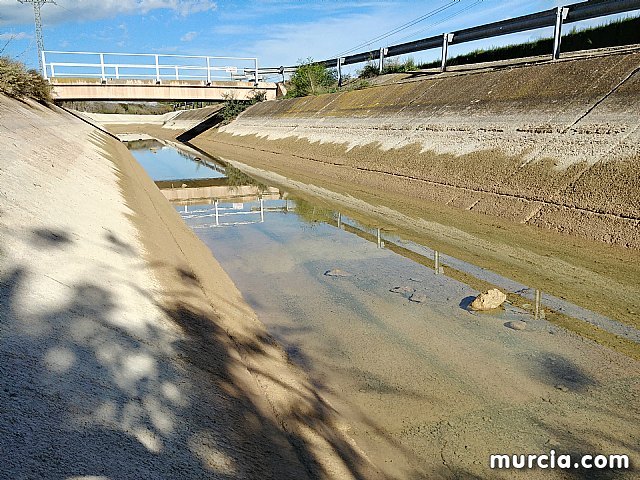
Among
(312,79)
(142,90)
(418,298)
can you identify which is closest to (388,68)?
(312,79)

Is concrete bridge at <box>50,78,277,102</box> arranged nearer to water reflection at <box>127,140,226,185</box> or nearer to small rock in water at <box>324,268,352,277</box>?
water reflection at <box>127,140,226,185</box>

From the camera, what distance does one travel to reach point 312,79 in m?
32.4

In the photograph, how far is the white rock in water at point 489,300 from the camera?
545cm

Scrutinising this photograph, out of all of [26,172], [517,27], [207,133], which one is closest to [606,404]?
[26,172]

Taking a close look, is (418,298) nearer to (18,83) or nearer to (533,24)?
(533,24)

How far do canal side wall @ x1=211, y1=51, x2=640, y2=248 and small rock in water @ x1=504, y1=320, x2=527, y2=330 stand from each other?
308 centimetres

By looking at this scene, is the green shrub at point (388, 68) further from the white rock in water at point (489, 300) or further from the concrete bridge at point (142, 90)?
the white rock in water at point (489, 300)

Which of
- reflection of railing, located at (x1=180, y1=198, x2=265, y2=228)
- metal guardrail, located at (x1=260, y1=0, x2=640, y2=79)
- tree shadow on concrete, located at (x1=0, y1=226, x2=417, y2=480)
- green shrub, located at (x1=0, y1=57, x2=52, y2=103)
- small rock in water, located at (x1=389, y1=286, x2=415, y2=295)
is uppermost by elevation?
metal guardrail, located at (x1=260, y1=0, x2=640, y2=79)

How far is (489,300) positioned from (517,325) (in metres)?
0.51

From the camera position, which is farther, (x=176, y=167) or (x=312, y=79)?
(x=312, y=79)

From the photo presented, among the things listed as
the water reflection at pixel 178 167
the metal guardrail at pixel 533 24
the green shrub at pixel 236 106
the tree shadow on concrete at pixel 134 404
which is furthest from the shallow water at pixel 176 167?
the tree shadow on concrete at pixel 134 404

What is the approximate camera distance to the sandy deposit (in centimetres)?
217

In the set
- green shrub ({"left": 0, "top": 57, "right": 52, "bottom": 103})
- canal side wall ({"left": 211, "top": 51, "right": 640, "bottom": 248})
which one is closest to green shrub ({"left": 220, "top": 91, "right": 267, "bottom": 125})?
green shrub ({"left": 0, "top": 57, "right": 52, "bottom": 103})

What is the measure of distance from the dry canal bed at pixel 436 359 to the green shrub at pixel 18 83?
12790 mm
